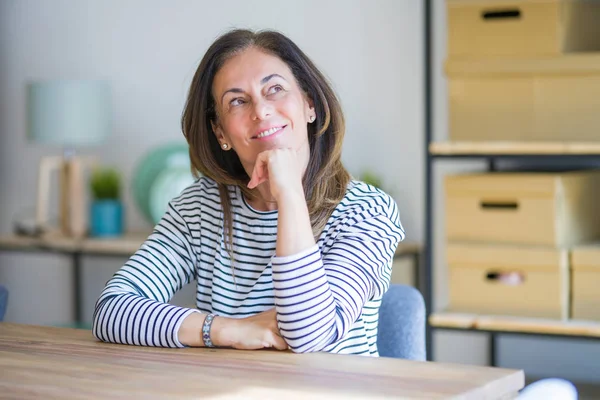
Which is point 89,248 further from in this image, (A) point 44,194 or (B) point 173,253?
(B) point 173,253

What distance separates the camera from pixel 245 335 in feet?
4.39

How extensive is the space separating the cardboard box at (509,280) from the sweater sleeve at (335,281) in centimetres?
119

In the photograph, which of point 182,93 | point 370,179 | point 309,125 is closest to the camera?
point 309,125

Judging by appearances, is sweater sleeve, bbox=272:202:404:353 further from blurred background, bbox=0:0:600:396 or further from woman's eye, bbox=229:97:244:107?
blurred background, bbox=0:0:600:396

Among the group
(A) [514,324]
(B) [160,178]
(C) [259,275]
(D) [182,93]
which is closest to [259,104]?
(C) [259,275]

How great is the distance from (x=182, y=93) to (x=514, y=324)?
5.76 feet

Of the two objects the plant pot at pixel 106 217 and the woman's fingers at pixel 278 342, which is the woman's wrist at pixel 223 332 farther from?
the plant pot at pixel 106 217

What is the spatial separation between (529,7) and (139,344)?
5.50 feet

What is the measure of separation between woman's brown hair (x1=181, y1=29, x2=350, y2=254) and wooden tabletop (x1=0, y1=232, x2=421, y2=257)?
161 cm

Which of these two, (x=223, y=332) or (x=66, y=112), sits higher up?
(x=66, y=112)

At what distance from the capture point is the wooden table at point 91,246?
3293mm

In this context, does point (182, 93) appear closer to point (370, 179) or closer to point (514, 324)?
point (370, 179)

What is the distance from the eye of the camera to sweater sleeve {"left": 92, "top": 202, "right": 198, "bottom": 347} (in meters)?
1.41

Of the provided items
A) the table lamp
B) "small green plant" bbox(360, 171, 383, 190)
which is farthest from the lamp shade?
"small green plant" bbox(360, 171, 383, 190)
